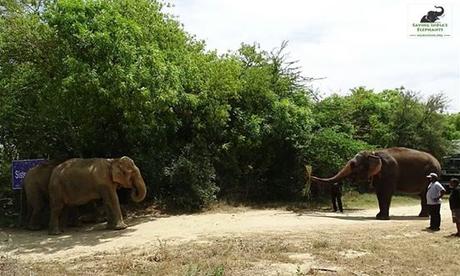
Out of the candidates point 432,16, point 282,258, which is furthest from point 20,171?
point 432,16

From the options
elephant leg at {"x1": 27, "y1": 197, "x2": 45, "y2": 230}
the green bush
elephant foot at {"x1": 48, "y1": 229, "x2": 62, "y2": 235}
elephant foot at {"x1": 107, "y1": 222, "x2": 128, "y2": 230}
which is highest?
the green bush

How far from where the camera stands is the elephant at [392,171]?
18.0 m

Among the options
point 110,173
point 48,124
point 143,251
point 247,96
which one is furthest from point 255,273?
point 247,96

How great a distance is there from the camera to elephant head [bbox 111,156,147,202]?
15.1m

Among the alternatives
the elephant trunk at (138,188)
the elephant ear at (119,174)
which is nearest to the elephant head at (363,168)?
the elephant trunk at (138,188)

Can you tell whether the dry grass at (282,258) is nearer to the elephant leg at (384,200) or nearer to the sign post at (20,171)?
the elephant leg at (384,200)

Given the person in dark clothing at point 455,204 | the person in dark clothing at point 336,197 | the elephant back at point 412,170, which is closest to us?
the person in dark clothing at point 455,204

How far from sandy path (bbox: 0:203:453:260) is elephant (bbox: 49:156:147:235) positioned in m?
0.52

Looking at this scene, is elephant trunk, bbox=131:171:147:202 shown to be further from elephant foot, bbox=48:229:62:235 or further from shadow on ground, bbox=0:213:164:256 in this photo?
elephant foot, bbox=48:229:62:235

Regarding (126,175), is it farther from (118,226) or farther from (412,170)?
(412,170)

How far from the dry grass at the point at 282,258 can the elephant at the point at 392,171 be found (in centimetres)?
517

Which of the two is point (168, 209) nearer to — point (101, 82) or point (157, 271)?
point (101, 82)

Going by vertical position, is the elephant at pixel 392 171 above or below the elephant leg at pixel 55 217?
above

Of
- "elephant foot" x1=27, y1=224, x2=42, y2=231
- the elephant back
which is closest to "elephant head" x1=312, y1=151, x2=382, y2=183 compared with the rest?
the elephant back
